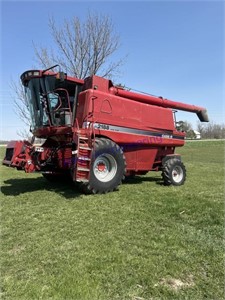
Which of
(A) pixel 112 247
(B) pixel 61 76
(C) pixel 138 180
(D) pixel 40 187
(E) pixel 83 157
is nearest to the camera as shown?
(A) pixel 112 247

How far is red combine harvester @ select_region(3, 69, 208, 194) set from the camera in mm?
7105

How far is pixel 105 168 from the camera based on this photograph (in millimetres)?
7547

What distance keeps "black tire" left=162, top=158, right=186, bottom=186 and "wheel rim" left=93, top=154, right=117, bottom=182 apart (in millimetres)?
2115

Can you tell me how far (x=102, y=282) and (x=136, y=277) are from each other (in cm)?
37

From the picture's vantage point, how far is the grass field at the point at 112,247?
3076 mm

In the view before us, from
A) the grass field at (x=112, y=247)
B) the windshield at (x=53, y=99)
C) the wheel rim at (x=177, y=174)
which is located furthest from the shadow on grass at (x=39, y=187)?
the wheel rim at (x=177, y=174)

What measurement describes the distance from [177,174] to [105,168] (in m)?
2.92

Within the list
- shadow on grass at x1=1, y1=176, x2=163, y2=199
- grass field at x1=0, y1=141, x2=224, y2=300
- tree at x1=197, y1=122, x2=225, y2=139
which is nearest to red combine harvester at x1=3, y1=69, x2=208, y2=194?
shadow on grass at x1=1, y1=176, x2=163, y2=199

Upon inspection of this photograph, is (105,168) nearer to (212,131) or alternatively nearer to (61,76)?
(61,76)

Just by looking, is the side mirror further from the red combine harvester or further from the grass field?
the grass field

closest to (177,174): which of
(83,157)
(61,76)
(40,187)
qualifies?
(83,157)

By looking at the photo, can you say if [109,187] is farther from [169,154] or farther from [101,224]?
[169,154]

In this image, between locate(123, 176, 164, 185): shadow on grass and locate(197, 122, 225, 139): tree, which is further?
locate(197, 122, 225, 139): tree

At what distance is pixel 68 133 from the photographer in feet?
24.8
